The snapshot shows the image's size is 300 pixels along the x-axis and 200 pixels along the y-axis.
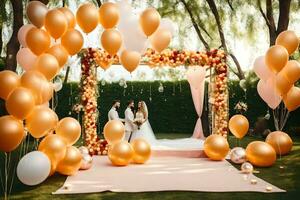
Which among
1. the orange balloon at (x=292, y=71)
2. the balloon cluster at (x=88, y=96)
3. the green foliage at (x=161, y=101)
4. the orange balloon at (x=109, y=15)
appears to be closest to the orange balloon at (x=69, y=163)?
the orange balloon at (x=109, y=15)

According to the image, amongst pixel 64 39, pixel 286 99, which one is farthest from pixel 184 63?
pixel 64 39

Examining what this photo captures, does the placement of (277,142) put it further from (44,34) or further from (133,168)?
(44,34)

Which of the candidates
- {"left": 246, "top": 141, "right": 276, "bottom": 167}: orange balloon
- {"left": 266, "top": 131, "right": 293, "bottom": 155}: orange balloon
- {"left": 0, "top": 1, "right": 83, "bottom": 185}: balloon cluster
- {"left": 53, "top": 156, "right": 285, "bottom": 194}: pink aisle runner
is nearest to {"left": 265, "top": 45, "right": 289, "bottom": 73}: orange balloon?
{"left": 246, "top": 141, "right": 276, "bottom": 167}: orange balloon

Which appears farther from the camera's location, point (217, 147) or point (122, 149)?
point (217, 147)

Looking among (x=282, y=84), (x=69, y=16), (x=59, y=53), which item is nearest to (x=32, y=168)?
(x=59, y=53)

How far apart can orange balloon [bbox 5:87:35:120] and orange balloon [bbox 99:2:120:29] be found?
3117 mm

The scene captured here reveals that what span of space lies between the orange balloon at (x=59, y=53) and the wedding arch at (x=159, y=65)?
407 centimetres

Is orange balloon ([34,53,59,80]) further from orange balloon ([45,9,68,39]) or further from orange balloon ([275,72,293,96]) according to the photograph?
orange balloon ([275,72,293,96])

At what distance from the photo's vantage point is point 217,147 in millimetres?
11328

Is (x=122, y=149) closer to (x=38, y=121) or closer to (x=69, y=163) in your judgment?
(x=69, y=163)

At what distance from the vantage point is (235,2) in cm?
2227

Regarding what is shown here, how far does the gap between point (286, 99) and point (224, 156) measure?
2.17 m

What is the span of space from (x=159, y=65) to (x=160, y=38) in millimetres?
2753

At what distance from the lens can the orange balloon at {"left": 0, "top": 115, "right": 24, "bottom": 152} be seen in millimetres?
6660
